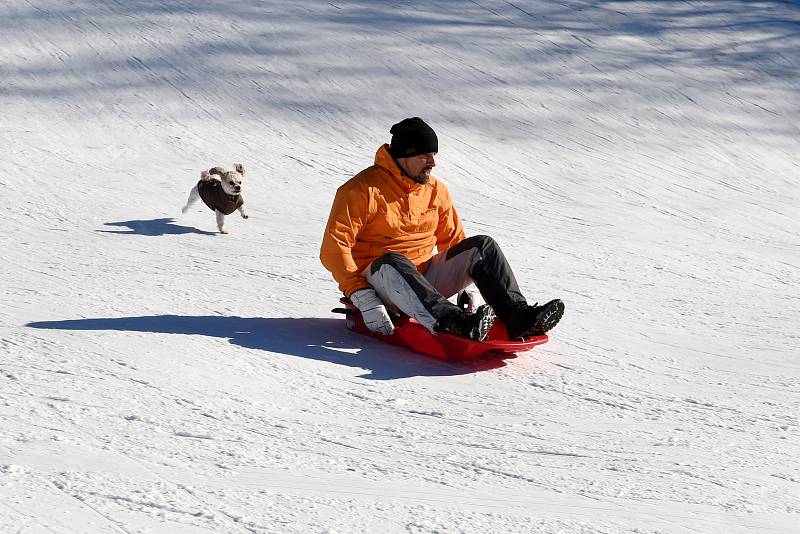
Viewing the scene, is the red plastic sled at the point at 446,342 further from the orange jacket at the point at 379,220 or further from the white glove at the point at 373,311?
the orange jacket at the point at 379,220

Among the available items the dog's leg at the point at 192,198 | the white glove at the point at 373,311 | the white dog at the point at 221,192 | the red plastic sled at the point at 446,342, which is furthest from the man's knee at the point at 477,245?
the dog's leg at the point at 192,198

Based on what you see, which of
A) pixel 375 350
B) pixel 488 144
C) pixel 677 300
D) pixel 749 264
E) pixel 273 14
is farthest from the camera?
pixel 273 14

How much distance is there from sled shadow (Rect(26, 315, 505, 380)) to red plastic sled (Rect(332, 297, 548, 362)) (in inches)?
1.2

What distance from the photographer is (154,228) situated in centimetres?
616

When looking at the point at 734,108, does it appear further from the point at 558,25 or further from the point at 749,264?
the point at 749,264

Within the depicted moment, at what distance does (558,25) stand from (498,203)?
197 inches

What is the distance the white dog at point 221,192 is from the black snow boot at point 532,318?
2.52 metres

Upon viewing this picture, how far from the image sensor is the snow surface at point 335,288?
2996 millimetres

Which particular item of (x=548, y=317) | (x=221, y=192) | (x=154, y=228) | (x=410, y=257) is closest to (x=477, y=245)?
(x=410, y=257)

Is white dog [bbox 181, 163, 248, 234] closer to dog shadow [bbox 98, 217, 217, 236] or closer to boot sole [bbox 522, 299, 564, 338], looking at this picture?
dog shadow [bbox 98, 217, 217, 236]

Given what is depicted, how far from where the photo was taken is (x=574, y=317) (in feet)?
16.4

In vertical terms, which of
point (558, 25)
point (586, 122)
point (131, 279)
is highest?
point (558, 25)

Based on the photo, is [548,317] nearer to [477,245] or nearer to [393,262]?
[477,245]

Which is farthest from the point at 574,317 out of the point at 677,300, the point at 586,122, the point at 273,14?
the point at 273,14
